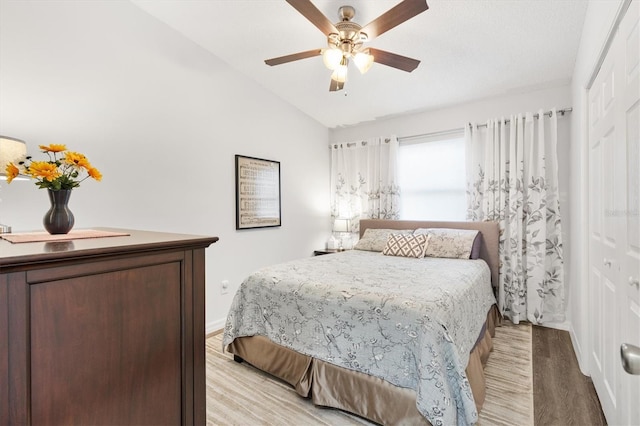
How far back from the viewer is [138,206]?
2713 mm

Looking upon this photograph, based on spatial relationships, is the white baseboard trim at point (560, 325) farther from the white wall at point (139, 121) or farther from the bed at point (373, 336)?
the white wall at point (139, 121)

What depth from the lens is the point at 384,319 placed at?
1771 millimetres

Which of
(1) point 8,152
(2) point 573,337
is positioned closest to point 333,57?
(1) point 8,152

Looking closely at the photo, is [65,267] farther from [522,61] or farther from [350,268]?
[522,61]

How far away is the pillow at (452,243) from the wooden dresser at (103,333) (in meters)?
2.83

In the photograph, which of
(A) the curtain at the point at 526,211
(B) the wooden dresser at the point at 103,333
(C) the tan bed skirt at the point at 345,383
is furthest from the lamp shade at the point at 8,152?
(A) the curtain at the point at 526,211

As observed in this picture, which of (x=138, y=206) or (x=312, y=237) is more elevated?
(x=138, y=206)

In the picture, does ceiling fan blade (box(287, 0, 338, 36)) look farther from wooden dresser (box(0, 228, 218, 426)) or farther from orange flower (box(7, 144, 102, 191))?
wooden dresser (box(0, 228, 218, 426))

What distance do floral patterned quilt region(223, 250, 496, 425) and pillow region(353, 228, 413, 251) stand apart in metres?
0.99

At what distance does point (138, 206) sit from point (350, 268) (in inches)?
75.0

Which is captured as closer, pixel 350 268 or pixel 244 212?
pixel 350 268

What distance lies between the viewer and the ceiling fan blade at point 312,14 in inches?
72.3

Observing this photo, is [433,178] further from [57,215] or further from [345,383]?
[57,215]

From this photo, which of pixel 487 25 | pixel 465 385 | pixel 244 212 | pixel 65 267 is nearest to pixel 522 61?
pixel 487 25
